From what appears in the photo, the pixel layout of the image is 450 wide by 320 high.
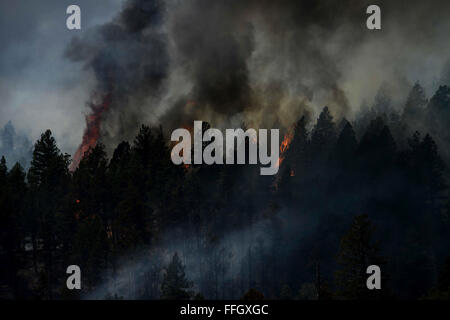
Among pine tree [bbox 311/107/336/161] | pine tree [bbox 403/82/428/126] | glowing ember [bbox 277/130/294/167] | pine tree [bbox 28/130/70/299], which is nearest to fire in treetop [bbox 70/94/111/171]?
glowing ember [bbox 277/130/294/167]

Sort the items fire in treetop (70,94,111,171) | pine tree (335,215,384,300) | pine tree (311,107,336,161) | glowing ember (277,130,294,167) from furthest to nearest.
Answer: fire in treetop (70,94,111,171) < glowing ember (277,130,294,167) < pine tree (311,107,336,161) < pine tree (335,215,384,300)

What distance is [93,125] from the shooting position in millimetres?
130625

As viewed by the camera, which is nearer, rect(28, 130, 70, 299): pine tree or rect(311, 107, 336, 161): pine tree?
rect(28, 130, 70, 299): pine tree

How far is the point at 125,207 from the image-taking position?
183 ft

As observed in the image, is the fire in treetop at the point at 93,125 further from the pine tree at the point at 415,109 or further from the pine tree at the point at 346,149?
the pine tree at the point at 415,109

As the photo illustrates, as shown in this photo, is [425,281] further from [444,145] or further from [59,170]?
[59,170]

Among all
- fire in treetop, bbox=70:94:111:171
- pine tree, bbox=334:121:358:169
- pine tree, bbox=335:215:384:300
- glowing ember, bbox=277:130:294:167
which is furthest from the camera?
fire in treetop, bbox=70:94:111:171

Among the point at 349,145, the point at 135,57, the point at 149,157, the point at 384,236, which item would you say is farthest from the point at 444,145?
the point at 135,57

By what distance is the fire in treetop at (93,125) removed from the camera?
126312 mm

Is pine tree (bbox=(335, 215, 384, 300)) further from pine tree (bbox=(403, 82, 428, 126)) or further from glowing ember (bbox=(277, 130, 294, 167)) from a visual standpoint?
glowing ember (bbox=(277, 130, 294, 167))

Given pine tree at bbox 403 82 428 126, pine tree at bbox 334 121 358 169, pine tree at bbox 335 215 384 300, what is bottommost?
pine tree at bbox 335 215 384 300

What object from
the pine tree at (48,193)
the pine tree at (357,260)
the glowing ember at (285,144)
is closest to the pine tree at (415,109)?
the glowing ember at (285,144)

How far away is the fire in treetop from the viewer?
126 metres

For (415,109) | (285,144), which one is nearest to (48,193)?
(285,144)
